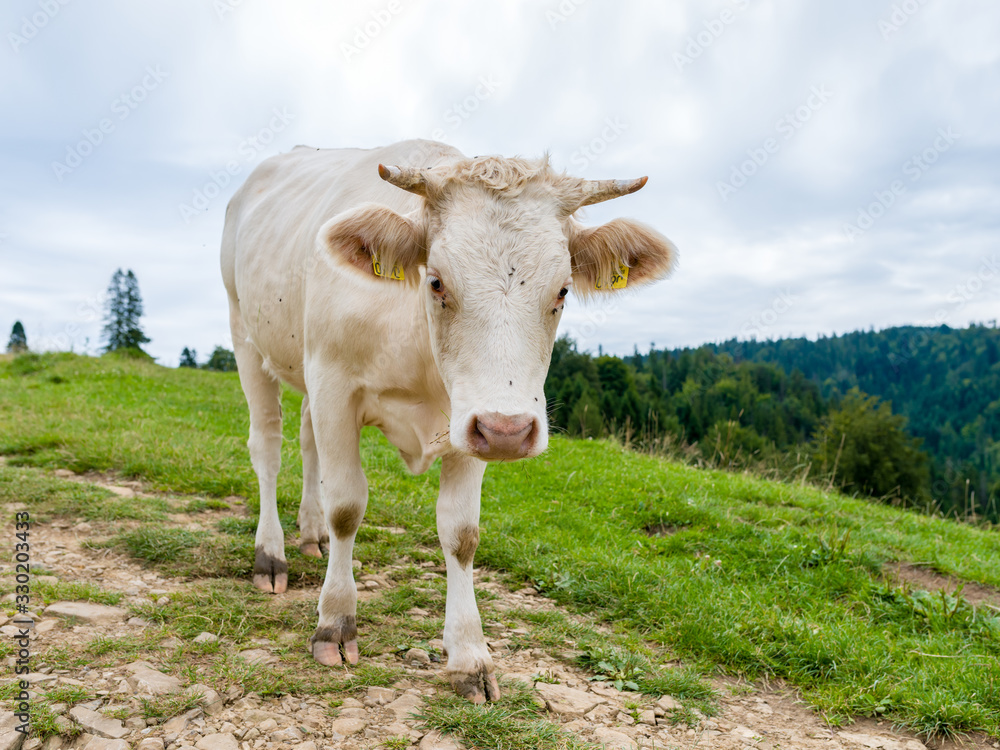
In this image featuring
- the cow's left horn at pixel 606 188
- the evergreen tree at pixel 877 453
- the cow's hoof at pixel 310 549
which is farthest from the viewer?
the evergreen tree at pixel 877 453

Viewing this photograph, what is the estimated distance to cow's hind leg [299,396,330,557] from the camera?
16.1 ft

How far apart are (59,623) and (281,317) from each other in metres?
2.00

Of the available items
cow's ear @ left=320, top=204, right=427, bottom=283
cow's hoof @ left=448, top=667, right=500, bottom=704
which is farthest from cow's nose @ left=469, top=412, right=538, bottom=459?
cow's hoof @ left=448, top=667, right=500, bottom=704

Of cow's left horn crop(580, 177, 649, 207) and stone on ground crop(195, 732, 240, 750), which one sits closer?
stone on ground crop(195, 732, 240, 750)

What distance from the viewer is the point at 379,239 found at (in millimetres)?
3082

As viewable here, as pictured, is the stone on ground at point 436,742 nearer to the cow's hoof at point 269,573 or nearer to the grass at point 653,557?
the grass at point 653,557

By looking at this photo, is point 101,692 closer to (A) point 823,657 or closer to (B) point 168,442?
(A) point 823,657

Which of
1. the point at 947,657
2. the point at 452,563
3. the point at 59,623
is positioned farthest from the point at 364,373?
the point at 947,657

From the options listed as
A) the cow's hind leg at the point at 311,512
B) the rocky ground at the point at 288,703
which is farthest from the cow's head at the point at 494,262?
the cow's hind leg at the point at 311,512

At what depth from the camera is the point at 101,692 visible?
2.65 meters

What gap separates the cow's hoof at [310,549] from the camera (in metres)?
4.84

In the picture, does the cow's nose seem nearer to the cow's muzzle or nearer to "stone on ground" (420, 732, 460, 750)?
the cow's muzzle

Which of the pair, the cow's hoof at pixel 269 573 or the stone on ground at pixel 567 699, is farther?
the cow's hoof at pixel 269 573

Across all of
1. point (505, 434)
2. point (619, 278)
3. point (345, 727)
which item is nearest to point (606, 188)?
point (619, 278)
